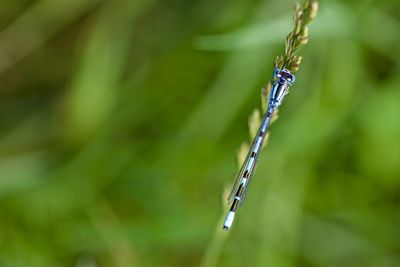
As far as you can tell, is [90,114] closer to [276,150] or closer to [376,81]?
[276,150]

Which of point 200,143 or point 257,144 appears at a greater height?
point 200,143

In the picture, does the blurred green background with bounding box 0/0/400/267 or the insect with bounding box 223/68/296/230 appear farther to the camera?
the blurred green background with bounding box 0/0/400/267

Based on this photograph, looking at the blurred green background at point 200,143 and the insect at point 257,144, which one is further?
the blurred green background at point 200,143

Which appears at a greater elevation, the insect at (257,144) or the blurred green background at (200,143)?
the blurred green background at (200,143)

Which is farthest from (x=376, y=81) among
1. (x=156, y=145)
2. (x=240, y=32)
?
(x=156, y=145)

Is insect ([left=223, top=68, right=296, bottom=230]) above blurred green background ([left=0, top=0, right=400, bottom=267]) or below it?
below
